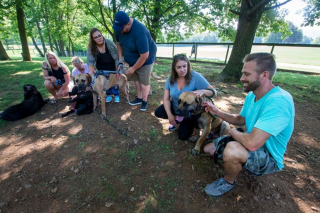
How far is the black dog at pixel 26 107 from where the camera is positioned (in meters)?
4.07

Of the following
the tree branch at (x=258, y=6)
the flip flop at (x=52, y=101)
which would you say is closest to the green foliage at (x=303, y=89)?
the tree branch at (x=258, y=6)

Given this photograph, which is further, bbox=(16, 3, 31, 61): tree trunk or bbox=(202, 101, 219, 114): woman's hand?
bbox=(16, 3, 31, 61): tree trunk

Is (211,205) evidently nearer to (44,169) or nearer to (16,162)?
(44,169)

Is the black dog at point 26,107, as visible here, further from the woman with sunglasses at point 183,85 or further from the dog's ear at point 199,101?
the dog's ear at point 199,101

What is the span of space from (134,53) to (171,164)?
3087 mm

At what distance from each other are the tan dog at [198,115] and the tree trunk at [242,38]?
510 centimetres

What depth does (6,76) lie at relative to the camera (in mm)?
8367

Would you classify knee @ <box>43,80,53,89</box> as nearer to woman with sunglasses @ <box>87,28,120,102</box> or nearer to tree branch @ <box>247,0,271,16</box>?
woman with sunglasses @ <box>87,28,120,102</box>

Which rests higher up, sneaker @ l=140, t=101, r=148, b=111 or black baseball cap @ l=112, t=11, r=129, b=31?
black baseball cap @ l=112, t=11, r=129, b=31

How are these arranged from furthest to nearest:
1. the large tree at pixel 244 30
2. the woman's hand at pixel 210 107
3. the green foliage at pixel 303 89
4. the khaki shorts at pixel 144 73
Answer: the large tree at pixel 244 30 < the green foliage at pixel 303 89 < the khaki shorts at pixel 144 73 < the woman's hand at pixel 210 107

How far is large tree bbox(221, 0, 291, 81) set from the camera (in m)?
6.30

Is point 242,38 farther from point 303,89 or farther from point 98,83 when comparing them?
point 98,83

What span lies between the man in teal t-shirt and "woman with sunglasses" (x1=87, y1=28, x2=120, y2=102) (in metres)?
3.84

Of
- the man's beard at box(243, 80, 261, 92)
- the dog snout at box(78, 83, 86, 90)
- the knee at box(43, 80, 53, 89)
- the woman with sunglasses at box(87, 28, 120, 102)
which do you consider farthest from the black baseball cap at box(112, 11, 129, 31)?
the knee at box(43, 80, 53, 89)
